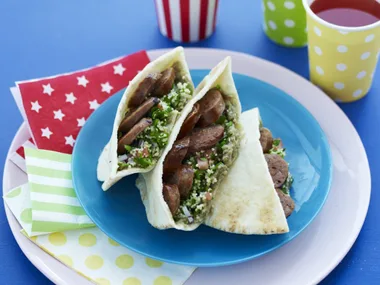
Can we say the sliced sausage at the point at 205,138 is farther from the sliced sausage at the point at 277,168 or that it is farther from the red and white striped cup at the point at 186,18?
the red and white striped cup at the point at 186,18

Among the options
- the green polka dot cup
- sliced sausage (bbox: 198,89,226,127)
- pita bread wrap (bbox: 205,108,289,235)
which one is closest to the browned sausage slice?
→ pita bread wrap (bbox: 205,108,289,235)

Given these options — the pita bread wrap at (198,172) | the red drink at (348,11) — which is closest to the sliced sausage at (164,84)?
the pita bread wrap at (198,172)

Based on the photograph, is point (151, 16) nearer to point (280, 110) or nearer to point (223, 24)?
point (223, 24)

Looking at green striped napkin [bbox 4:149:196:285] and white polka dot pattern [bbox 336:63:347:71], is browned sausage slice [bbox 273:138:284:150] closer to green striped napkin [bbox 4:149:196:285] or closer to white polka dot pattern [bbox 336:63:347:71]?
white polka dot pattern [bbox 336:63:347:71]

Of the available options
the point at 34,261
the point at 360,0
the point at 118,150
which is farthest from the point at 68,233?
the point at 360,0

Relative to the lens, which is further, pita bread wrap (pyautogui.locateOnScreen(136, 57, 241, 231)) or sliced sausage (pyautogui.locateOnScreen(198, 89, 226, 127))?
sliced sausage (pyautogui.locateOnScreen(198, 89, 226, 127))

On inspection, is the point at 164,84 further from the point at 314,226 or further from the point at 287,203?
the point at 314,226
